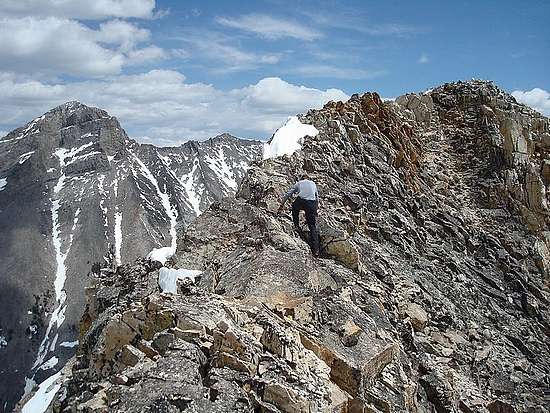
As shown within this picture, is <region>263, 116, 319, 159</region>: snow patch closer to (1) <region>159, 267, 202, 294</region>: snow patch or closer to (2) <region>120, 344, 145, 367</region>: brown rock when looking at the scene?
(1) <region>159, 267, 202, 294</region>: snow patch

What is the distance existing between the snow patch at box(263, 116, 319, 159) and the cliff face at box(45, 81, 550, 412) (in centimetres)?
80

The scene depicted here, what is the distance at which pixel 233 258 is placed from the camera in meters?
19.8

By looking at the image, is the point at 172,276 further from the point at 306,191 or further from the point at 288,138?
the point at 288,138

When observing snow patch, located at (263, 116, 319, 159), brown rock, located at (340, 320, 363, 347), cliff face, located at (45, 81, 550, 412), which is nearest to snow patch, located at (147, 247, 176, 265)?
cliff face, located at (45, 81, 550, 412)

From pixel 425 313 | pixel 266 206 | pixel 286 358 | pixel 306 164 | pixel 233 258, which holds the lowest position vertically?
pixel 425 313

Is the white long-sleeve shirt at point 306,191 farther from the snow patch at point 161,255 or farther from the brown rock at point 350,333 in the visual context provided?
the snow patch at point 161,255

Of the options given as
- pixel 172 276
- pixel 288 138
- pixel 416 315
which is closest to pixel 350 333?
pixel 172 276

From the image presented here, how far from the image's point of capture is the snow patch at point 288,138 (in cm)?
3106

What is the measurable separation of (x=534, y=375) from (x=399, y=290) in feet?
26.4

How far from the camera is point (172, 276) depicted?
64.4 ft

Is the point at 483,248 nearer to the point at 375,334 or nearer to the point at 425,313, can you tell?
the point at 425,313

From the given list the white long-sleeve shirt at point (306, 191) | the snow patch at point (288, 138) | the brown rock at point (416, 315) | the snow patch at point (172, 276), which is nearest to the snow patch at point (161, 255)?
the snow patch at point (172, 276)

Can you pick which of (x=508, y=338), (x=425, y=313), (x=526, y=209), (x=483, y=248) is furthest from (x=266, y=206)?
(x=526, y=209)

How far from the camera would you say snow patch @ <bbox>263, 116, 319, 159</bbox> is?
1223 inches
